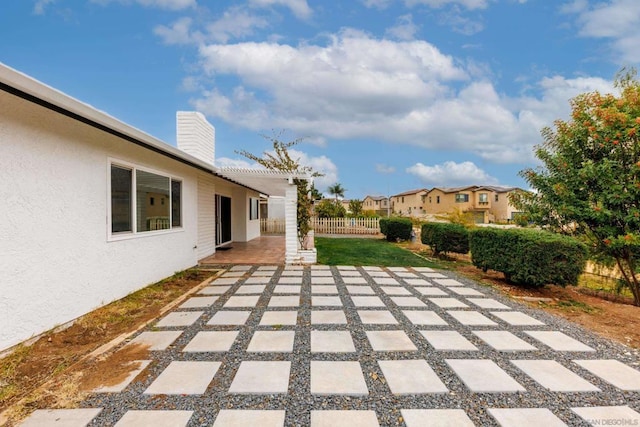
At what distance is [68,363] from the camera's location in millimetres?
3039

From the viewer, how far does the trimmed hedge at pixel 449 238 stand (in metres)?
9.84

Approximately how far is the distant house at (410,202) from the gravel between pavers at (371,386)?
46471 millimetres

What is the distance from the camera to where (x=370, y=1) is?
9820 mm

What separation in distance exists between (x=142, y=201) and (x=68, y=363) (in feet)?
11.7

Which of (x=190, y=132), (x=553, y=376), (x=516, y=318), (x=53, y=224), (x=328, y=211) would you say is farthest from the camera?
(x=328, y=211)

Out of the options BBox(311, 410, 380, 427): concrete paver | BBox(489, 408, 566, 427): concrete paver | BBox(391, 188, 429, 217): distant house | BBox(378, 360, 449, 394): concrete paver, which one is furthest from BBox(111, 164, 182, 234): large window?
BBox(391, 188, 429, 217): distant house

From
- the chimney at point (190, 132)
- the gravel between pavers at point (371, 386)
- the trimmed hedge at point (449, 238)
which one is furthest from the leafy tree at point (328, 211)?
the gravel between pavers at point (371, 386)

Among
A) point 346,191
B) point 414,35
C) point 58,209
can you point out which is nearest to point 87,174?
point 58,209

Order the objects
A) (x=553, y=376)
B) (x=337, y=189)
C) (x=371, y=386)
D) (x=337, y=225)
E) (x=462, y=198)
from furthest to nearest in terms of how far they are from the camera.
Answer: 1. (x=337, y=189)
2. (x=462, y=198)
3. (x=337, y=225)
4. (x=553, y=376)
5. (x=371, y=386)

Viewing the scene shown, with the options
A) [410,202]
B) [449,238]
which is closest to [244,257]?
[449,238]

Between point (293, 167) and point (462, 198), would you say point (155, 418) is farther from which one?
point (462, 198)

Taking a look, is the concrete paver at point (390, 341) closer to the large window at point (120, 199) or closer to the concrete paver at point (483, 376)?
the concrete paver at point (483, 376)

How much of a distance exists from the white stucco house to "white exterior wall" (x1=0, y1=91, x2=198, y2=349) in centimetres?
1

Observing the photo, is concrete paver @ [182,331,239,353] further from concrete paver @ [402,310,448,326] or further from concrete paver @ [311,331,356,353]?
concrete paver @ [402,310,448,326]
